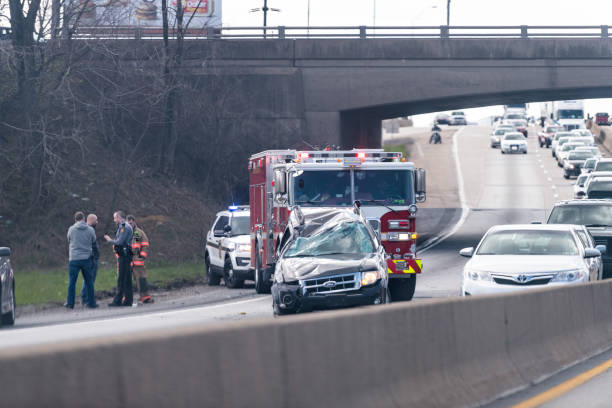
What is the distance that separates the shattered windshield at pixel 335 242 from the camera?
15.6 m

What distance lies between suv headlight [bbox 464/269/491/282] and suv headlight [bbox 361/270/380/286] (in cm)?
173

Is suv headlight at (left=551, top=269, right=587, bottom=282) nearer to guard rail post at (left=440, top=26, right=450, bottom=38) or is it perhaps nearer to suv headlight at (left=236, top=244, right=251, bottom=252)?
suv headlight at (left=236, top=244, right=251, bottom=252)

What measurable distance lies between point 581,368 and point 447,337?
3.44 metres

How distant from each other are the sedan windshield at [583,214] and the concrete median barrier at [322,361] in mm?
12927

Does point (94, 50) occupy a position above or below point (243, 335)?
above

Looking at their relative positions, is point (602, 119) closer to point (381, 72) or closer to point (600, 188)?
point (381, 72)

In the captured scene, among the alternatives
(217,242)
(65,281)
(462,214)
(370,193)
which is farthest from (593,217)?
(462,214)

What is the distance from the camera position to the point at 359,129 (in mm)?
44188

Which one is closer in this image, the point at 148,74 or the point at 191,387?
the point at 191,387

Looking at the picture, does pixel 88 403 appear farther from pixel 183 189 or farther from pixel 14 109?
pixel 183 189

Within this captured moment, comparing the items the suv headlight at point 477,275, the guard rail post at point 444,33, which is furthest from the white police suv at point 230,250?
the guard rail post at point 444,33

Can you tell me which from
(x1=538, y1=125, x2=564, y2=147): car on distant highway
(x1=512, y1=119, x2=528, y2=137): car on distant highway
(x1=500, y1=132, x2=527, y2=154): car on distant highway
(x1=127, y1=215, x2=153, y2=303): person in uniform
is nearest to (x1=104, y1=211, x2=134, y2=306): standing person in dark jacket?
(x1=127, y1=215, x2=153, y2=303): person in uniform

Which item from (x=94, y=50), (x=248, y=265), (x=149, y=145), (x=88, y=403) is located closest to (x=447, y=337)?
(x=88, y=403)

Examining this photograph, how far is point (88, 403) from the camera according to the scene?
4777 mm
